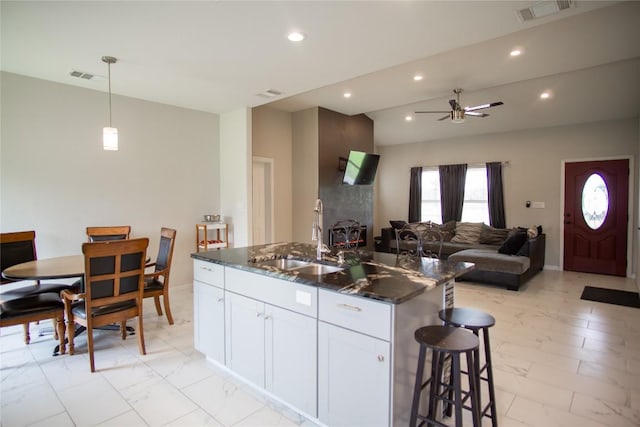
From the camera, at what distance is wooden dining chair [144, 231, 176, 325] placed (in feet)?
11.5

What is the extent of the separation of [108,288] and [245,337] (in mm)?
1311

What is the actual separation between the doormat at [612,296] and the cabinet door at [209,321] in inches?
192

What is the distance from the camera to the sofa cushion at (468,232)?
6.90 metres

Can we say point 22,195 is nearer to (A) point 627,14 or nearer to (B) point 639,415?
(B) point 639,415

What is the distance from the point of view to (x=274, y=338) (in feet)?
7.20

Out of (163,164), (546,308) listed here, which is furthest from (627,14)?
(163,164)

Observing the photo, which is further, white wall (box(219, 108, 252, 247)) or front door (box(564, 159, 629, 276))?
front door (box(564, 159, 629, 276))

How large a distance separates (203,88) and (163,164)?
1371 mm

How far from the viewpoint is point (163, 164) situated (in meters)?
4.96

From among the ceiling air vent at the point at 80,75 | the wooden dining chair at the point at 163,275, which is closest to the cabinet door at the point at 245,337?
the wooden dining chair at the point at 163,275

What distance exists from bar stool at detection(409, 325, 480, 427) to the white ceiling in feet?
7.22

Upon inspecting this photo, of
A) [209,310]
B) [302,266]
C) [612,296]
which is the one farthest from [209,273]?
[612,296]

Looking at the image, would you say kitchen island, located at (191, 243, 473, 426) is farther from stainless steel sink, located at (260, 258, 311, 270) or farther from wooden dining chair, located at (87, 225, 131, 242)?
wooden dining chair, located at (87, 225, 131, 242)

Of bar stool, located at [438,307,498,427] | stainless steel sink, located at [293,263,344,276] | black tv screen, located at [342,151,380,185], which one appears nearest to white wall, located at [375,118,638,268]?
black tv screen, located at [342,151,380,185]
